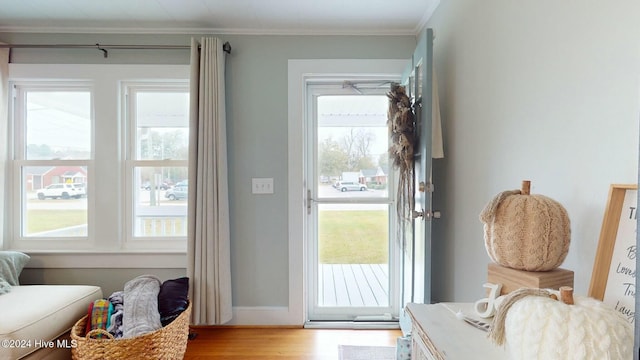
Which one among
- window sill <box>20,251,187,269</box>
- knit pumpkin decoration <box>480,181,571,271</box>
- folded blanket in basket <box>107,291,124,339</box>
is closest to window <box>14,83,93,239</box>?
window sill <box>20,251,187,269</box>

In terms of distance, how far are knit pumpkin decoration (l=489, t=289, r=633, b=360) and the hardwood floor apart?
1.74 m

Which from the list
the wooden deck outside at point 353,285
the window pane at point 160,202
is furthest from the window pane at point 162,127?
the wooden deck outside at point 353,285

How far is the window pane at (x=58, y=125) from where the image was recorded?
2.43 meters

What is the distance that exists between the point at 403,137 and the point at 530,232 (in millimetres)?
1146

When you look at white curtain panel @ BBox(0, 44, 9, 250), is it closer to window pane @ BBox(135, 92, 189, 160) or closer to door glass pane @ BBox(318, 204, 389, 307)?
window pane @ BBox(135, 92, 189, 160)

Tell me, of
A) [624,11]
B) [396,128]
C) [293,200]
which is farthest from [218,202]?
[624,11]

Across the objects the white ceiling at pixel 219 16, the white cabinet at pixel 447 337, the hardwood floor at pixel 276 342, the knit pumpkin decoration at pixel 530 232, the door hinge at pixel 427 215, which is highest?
the white ceiling at pixel 219 16

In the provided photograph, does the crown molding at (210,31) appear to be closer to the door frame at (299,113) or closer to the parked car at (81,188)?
the door frame at (299,113)

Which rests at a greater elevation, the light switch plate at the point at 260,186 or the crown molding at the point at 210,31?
the crown molding at the point at 210,31

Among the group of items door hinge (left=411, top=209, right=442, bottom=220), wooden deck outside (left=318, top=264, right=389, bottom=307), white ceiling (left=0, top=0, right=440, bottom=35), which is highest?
white ceiling (left=0, top=0, right=440, bottom=35)

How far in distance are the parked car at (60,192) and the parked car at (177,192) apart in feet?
2.25

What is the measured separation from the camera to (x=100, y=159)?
7.72ft

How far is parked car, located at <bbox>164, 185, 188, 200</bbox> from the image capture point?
247 cm

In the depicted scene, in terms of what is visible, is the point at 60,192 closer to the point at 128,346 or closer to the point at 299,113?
the point at 128,346
